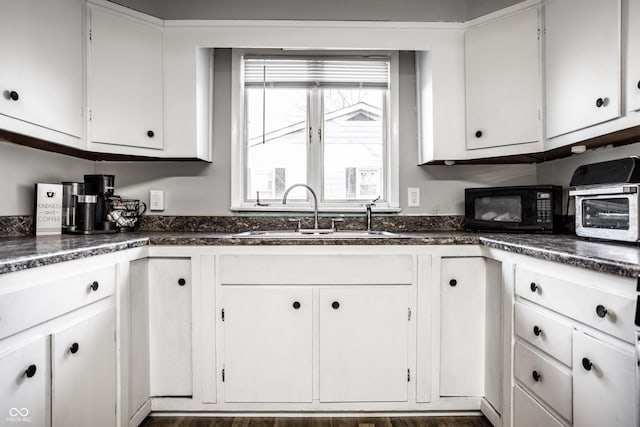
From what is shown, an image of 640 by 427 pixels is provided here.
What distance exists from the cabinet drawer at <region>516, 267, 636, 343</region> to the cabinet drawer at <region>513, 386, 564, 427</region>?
37cm

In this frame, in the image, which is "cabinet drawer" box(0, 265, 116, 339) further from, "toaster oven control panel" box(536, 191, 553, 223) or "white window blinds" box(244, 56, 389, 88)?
"toaster oven control panel" box(536, 191, 553, 223)

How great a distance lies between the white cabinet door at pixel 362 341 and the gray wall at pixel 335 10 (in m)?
1.71

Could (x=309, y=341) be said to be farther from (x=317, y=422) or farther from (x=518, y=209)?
(x=518, y=209)

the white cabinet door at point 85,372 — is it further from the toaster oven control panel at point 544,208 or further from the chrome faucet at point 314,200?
the toaster oven control panel at point 544,208

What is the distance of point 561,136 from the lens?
5.63ft

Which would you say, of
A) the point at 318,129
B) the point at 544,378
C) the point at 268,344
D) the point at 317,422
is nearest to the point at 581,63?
the point at 544,378

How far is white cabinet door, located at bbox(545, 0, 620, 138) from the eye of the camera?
1401mm

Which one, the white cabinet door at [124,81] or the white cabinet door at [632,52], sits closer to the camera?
the white cabinet door at [632,52]

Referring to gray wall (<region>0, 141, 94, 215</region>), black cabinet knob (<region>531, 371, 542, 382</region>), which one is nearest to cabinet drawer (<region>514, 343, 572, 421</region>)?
black cabinet knob (<region>531, 371, 542, 382</region>)

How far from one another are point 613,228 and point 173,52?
7.28 ft

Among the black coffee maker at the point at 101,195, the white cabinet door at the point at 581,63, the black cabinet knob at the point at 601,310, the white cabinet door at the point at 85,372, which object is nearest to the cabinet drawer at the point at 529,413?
the black cabinet knob at the point at 601,310

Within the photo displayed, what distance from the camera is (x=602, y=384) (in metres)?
1.02

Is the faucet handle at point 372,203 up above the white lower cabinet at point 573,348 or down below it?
above

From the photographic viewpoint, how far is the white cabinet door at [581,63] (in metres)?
1.40
